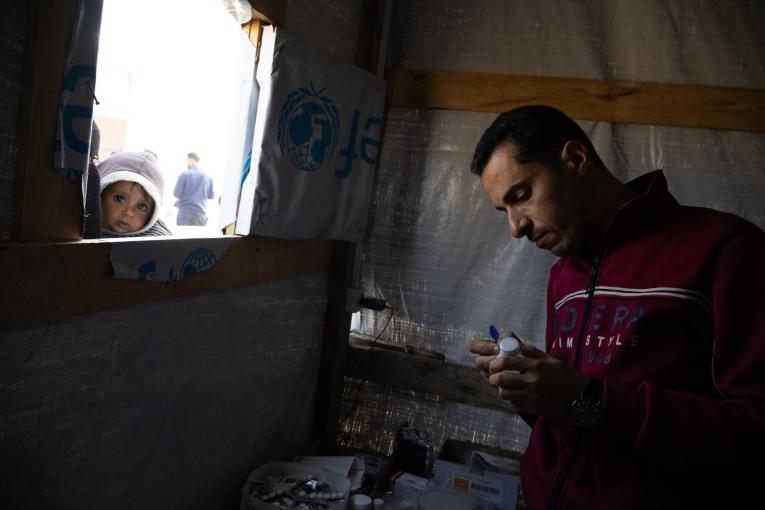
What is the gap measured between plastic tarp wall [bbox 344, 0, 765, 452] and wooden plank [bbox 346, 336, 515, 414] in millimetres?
91

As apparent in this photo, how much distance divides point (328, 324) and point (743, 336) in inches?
67.3

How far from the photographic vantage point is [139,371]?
140cm

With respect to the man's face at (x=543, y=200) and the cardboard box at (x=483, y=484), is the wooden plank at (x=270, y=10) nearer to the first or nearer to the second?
the man's face at (x=543, y=200)

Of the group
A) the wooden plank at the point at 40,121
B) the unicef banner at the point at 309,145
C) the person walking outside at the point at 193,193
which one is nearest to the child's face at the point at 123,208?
the unicef banner at the point at 309,145

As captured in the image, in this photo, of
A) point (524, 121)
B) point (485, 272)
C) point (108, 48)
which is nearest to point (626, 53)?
point (485, 272)

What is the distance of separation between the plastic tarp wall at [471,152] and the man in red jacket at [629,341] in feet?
3.42

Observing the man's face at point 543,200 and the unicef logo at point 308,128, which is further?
the unicef logo at point 308,128

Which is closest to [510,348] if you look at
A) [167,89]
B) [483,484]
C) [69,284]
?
[69,284]

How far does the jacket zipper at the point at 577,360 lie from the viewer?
113cm

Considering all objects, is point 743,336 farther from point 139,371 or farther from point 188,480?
point 188,480

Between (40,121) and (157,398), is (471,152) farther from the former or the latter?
(40,121)

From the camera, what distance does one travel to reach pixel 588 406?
0.96 metres

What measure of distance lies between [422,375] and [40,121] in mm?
1791

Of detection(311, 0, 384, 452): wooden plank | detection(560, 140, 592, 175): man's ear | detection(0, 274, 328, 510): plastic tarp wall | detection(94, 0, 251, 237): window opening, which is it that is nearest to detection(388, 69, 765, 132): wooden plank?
detection(311, 0, 384, 452): wooden plank
